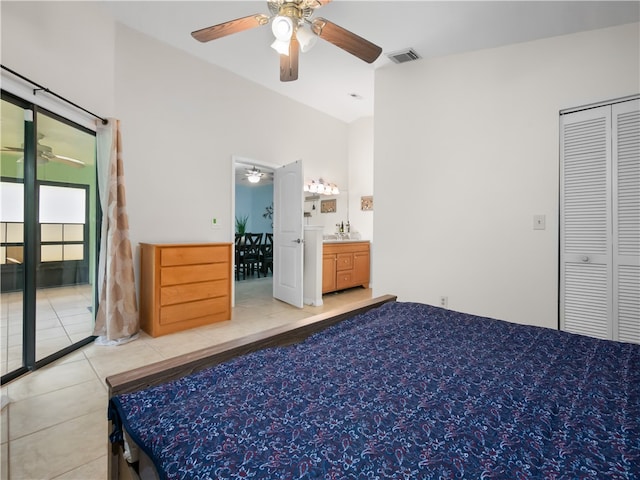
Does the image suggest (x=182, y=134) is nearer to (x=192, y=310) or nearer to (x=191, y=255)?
(x=191, y=255)

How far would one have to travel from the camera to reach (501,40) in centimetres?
272

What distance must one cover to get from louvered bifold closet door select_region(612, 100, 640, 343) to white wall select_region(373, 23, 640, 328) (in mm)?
264

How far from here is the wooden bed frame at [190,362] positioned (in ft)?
2.88

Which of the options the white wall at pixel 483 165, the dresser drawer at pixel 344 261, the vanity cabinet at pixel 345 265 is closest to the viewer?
the white wall at pixel 483 165

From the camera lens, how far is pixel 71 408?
1.75 metres

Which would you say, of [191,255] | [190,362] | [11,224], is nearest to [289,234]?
[191,255]

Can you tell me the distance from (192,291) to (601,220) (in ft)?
11.6

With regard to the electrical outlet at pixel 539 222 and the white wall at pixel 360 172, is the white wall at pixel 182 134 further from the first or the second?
the electrical outlet at pixel 539 222

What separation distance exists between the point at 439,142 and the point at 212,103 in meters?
2.60

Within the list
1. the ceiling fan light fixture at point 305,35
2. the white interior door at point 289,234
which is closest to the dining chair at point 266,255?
the white interior door at point 289,234

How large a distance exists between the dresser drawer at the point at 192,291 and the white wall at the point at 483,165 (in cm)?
168

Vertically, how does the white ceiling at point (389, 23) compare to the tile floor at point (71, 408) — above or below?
above

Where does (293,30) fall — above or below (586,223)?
above

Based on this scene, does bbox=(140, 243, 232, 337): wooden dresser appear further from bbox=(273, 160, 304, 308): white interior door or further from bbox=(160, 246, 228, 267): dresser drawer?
bbox=(273, 160, 304, 308): white interior door
